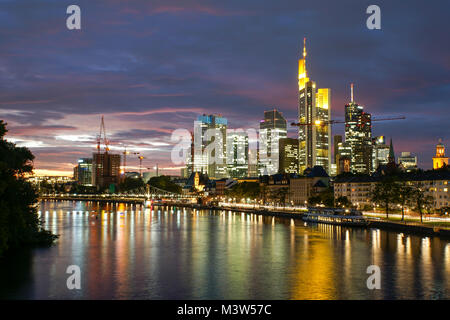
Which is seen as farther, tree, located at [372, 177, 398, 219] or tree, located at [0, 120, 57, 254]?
tree, located at [372, 177, 398, 219]

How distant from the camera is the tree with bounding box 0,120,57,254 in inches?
1373

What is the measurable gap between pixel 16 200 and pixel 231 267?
18.8 m

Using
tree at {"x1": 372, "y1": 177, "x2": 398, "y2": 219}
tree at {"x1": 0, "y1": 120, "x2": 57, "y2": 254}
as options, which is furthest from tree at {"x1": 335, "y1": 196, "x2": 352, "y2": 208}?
tree at {"x1": 0, "y1": 120, "x2": 57, "y2": 254}

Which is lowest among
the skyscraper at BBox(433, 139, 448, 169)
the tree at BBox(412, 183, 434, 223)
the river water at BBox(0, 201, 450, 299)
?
the river water at BBox(0, 201, 450, 299)

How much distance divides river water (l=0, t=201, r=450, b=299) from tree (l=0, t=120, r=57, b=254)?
2300mm

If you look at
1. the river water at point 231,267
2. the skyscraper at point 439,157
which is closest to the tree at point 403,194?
the river water at point 231,267

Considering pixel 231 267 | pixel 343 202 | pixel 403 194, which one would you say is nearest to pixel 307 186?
pixel 343 202

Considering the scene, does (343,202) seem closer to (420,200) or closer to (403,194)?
(403,194)

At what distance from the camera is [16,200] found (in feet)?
130

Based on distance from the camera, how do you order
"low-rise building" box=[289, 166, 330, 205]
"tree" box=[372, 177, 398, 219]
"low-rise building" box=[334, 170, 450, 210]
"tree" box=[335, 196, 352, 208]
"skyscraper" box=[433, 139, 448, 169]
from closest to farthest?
"tree" box=[372, 177, 398, 219] → "low-rise building" box=[334, 170, 450, 210] → "tree" box=[335, 196, 352, 208] → "low-rise building" box=[289, 166, 330, 205] → "skyscraper" box=[433, 139, 448, 169]

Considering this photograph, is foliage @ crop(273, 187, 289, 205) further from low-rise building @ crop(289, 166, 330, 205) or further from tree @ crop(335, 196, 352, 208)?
tree @ crop(335, 196, 352, 208)
